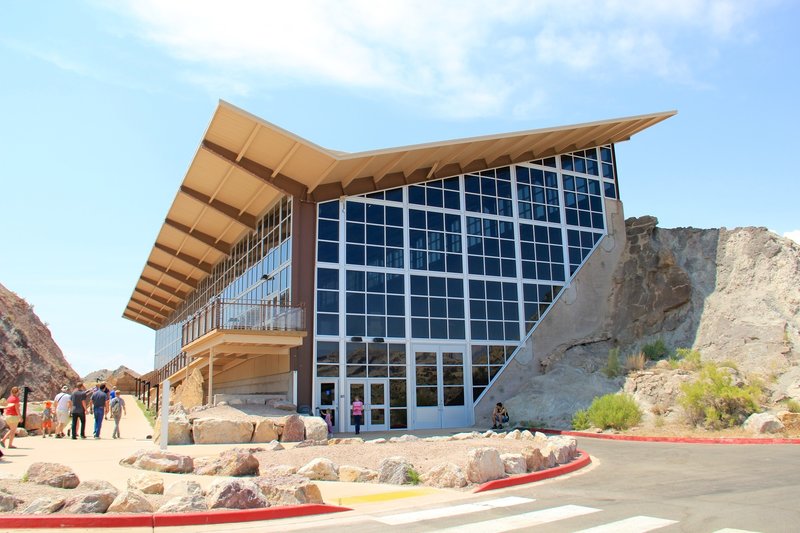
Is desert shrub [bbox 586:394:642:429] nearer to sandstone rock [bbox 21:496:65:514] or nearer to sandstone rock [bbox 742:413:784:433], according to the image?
sandstone rock [bbox 742:413:784:433]

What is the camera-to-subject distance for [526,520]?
26.1 ft

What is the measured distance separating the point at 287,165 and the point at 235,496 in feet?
62.5

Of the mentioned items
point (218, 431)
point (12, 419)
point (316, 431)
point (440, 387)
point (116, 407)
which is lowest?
point (316, 431)

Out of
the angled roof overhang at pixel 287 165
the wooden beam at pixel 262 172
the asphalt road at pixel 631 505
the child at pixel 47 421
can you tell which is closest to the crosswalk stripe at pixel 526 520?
the asphalt road at pixel 631 505

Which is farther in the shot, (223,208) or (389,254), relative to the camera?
(223,208)

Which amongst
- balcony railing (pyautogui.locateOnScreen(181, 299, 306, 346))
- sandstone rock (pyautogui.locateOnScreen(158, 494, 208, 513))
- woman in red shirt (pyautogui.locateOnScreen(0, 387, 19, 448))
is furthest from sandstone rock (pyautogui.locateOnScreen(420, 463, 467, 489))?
balcony railing (pyautogui.locateOnScreen(181, 299, 306, 346))

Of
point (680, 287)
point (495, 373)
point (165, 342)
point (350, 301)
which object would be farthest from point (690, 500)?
point (165, 342)

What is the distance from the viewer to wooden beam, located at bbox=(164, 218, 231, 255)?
35.3 meters

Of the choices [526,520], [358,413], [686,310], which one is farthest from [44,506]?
[686,310]

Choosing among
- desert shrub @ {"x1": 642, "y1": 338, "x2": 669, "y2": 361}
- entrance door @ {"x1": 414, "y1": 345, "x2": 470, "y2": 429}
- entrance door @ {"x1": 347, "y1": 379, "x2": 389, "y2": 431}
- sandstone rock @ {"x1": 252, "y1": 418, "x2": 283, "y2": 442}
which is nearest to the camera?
sandstone rock @ {"x1": 252, "y1": 418, "x2": 283, "y2": 442}

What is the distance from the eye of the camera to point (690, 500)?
9.18 m

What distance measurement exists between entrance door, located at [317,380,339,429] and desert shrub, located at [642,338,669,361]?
1531 cm

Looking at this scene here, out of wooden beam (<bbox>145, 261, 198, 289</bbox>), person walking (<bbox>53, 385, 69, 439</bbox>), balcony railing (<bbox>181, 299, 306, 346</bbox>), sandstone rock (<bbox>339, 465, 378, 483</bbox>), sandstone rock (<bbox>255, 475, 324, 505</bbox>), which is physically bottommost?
sandstone rock (<bbox>339, 465, 378, 483</bbox>)

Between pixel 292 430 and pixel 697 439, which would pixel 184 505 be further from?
pixel 697 439
